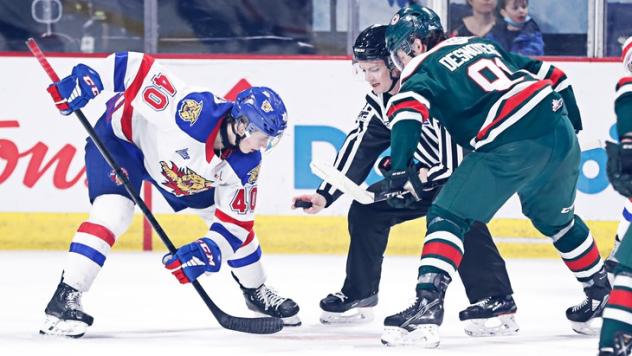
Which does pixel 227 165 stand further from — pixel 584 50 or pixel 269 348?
pixel 584 50

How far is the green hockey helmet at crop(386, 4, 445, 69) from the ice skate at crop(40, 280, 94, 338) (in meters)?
1.12

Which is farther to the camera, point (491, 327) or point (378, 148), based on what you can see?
point (378, 148)

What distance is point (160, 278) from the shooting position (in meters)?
5.39

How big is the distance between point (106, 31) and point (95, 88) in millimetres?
2383

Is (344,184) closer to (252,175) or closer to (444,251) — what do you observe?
(252,175)

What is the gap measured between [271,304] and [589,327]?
0.96 m

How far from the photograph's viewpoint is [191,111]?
3.98m

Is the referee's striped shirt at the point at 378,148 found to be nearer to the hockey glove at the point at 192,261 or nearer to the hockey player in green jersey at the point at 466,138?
the hockey player in green jersey at the point at 466,138

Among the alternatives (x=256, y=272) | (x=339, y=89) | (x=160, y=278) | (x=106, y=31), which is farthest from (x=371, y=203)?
(x=106, y=31)

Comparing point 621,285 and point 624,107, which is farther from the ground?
point 624,107

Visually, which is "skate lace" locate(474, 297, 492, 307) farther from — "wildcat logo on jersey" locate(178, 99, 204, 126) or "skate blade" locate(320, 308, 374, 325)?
"wildcat logo on jersey" locate(178, 99, 204, 126)

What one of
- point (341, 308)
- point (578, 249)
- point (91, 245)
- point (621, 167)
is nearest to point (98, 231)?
point (91, 245)

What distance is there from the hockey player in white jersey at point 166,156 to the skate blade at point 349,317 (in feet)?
1.32

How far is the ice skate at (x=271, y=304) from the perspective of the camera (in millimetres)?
4305
